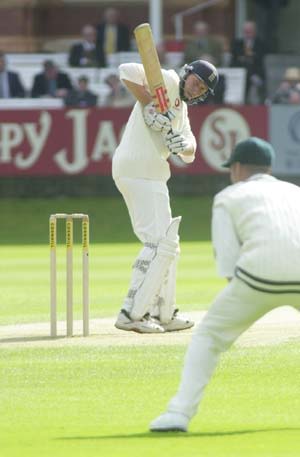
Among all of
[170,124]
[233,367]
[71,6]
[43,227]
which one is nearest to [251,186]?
[233,367]

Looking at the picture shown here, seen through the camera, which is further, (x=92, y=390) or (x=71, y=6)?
(x=71, y=6)

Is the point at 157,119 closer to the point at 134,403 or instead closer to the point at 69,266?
the point at 69,266

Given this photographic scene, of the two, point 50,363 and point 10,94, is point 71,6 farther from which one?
point 50,363

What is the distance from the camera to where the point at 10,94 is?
24.0 metres

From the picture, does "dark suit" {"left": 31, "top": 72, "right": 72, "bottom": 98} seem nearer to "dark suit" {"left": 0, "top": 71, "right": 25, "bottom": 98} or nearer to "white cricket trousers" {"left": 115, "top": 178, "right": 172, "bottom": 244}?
"dark suit" {"left": 0, "top": 71, "right": 25, "bottom": 98}

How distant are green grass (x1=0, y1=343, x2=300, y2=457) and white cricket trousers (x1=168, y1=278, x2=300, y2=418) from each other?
0.22m

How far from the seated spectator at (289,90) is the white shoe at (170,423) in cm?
1665

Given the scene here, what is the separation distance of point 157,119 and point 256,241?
11.7 ft

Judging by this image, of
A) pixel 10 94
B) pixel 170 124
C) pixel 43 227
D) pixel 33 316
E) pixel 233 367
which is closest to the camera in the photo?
pixel 233 367

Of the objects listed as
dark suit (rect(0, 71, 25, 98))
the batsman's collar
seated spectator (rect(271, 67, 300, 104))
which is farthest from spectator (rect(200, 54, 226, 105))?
the batsman's collar

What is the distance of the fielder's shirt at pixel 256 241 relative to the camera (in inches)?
269

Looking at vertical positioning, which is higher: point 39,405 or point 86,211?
point 39,405

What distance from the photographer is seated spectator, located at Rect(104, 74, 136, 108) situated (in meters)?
23.4

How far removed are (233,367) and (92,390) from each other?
1.11 meters
